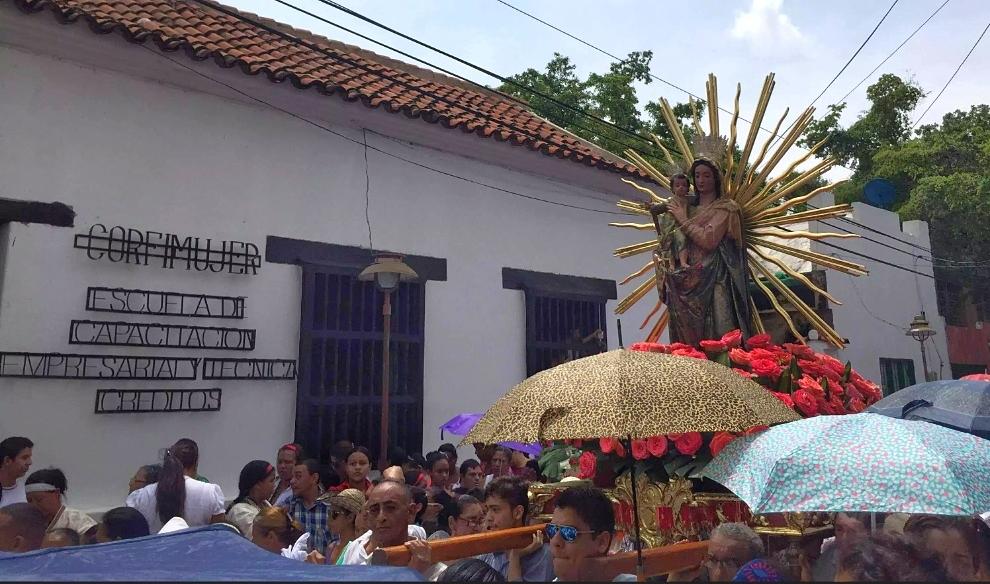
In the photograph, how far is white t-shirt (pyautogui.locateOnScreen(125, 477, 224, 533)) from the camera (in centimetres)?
456

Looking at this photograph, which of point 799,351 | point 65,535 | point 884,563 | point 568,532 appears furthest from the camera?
point 799,351

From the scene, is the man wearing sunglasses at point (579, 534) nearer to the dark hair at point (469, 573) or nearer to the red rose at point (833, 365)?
the dark hair at point (469, 573)

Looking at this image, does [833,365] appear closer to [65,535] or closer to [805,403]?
[805,403]

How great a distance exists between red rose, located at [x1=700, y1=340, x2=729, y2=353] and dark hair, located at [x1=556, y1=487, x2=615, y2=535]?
216 centimetres

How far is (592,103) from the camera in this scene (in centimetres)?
2084

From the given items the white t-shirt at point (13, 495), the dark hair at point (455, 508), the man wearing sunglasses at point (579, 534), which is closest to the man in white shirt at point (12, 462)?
the white t-shirt at point (13, 495)

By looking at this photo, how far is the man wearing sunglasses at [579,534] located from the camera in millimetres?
2768

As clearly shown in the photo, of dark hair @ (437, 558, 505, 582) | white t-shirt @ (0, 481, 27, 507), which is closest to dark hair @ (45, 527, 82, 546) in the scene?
white t-shirt @ (0, 481, 27, 507)

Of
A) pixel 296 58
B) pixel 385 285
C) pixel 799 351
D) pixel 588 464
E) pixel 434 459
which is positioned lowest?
pixel 434 459

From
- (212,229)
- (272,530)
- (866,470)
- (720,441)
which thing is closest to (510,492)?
(720,441)

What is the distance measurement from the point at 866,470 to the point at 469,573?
4.91ft

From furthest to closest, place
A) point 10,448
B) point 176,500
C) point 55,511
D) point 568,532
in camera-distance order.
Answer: point 10,448
point 176,500
point 55,511
point 568,532

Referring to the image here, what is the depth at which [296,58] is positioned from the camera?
7.98 metres

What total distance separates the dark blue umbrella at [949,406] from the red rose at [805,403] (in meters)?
0.39
